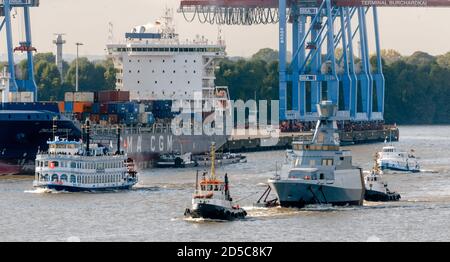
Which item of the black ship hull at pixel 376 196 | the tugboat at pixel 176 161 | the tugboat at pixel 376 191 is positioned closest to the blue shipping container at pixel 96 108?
the tugboat at pixel 176 161

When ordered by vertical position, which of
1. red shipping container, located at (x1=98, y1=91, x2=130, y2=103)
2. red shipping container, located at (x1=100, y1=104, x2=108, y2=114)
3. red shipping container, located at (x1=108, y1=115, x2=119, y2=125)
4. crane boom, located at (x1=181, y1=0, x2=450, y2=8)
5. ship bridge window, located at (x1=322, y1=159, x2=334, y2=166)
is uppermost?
crane boom, located at (x1=181, y1=0, x2=450, y2=8)

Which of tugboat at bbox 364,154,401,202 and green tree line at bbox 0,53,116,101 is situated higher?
green tree line at bbox 0,53,116,101

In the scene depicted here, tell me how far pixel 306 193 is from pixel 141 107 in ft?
113

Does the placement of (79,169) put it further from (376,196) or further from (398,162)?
(398,162)

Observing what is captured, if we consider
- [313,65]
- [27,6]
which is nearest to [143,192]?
[27,6]

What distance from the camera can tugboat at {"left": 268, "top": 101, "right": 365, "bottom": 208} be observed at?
2341 inches

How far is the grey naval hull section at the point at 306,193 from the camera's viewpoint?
5944 cm

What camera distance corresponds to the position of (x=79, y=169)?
6775 cm

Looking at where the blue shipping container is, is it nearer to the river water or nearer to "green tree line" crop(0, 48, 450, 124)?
the river water

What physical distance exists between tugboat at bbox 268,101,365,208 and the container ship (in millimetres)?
19377

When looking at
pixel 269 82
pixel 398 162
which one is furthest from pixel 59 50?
pixel 398 162

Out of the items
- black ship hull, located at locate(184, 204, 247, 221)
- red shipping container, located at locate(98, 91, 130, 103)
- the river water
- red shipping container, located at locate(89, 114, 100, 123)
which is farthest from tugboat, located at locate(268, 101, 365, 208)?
red shipping container, located at locate(98, 91, 130, 103)

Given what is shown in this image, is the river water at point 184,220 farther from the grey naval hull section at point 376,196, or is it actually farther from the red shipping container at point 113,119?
the red shipping container at point 113,119

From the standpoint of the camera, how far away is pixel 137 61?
10306cm
